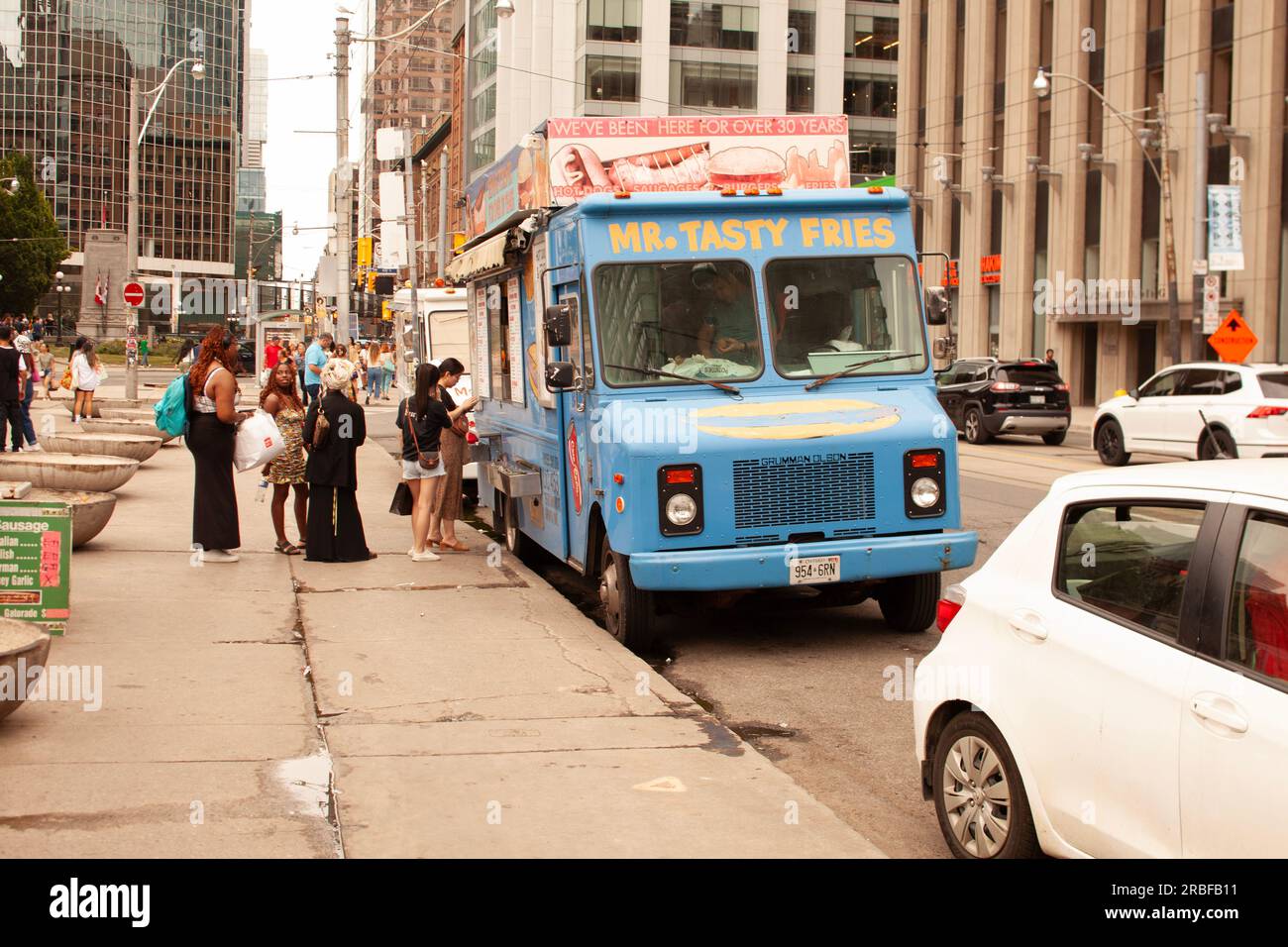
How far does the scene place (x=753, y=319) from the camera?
30.7ft

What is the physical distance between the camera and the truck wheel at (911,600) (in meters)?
9.60

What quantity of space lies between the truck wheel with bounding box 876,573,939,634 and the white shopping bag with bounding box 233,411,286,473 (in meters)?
5.22

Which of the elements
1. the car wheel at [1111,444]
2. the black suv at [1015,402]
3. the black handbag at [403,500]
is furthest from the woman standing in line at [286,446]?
the black suv at [1015,402]

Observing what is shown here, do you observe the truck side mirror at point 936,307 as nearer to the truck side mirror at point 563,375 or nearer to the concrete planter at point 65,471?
the truck side mirror at point 563,375

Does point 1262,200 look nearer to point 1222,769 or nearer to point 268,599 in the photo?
point 268,599

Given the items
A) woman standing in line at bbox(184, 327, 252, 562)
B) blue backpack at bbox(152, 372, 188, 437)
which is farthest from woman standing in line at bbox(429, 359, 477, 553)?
blue backpack at bbox(152, 372, 188, 437)

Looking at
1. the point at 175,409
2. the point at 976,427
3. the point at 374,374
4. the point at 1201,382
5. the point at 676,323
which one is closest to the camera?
the point at 676,323

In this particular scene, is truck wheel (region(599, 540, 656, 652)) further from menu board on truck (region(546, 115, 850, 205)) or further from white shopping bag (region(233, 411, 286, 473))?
white shopping bag (region(233, 411, 286, 473))

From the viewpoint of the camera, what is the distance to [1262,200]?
3828 cm

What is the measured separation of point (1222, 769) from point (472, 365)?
11.7 meters

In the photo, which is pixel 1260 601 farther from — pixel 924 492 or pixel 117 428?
pixel 117 428

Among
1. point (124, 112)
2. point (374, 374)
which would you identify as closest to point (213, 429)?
point (374, 374)

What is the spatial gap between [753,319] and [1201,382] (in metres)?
14.7

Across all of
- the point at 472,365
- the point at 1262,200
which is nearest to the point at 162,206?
the point at 1262,200
